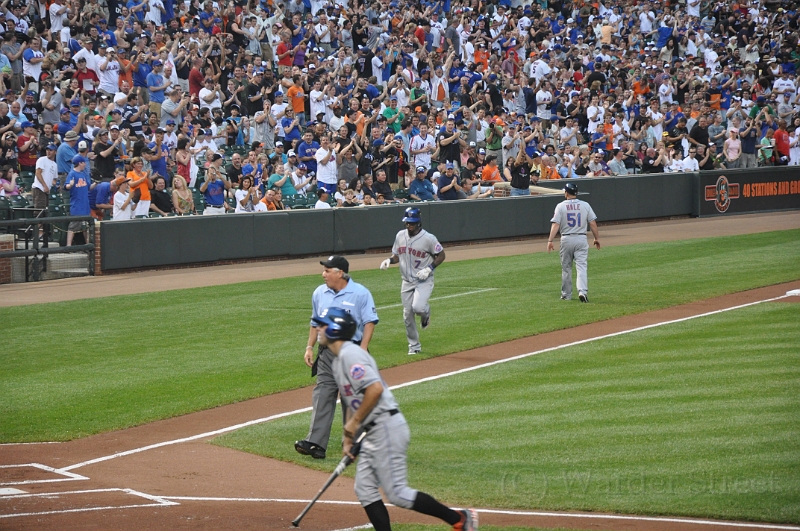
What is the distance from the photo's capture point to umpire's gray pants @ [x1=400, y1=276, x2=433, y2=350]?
15.0 meters

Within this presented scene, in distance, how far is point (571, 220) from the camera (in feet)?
62.6

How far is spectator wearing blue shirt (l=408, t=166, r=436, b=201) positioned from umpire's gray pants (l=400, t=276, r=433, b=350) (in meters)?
12.7

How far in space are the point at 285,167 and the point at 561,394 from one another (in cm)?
1501

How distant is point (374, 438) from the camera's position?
24.5 ft

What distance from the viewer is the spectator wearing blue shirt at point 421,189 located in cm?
2780

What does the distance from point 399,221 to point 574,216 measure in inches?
322

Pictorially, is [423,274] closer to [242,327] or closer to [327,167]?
[242,327]

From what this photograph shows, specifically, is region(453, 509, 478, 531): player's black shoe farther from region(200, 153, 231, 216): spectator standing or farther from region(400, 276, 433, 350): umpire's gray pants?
region(200, 153, 231, 216): spectator standing

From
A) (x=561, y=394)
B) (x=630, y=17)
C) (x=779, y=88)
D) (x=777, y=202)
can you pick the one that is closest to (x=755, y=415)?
(x=561, y=394)

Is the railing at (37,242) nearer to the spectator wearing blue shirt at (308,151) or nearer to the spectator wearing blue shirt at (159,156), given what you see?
the spectator wearing blue shirt at (159,156)

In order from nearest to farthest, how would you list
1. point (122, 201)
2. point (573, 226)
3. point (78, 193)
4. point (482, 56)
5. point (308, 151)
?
point (573, 226) < point (78, 193) < point (122, 201) < point (308, 151) < point (482, 56)

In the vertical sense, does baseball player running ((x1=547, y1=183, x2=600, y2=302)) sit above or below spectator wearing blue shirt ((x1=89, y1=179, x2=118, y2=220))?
below

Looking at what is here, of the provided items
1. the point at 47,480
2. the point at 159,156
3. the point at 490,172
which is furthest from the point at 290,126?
the point at 47,480

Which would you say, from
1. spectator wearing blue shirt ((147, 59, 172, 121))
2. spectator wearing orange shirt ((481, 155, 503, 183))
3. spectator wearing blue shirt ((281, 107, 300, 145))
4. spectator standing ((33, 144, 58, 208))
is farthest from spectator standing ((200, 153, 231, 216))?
spectator wearing orange shirt ((481, 155, 503, 183))
